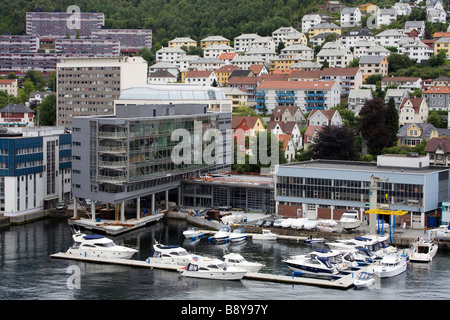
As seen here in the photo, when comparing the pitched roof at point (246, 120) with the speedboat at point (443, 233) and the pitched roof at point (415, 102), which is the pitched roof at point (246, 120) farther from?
the speedboat at point (443, 233)

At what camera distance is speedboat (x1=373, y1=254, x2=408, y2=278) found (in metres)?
27.8

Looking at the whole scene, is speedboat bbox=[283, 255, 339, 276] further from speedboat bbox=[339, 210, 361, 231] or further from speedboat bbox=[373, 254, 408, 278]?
speedboat bbox=[339, 210, 361, 231]

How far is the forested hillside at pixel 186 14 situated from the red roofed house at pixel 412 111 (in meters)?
45.1

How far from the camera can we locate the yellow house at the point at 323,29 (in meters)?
91.6

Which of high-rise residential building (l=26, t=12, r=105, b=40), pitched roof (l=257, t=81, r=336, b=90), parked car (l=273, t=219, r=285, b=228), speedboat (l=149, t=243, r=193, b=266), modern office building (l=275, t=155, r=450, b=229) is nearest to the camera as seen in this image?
speedboat (l=149, t=243, r=193, b=266)

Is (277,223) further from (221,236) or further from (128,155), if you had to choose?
(128,155)

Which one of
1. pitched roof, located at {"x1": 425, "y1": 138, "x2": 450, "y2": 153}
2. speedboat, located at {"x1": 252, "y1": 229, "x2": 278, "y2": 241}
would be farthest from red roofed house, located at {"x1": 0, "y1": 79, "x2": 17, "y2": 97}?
speedboat, located at {"x1": 252, "y1": 229, "x2": 278, "y2": 241}

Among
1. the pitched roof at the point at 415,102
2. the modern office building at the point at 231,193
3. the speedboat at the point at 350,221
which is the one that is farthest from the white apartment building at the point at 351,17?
the speedboat at the point at 350,221

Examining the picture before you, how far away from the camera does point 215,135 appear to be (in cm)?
4356

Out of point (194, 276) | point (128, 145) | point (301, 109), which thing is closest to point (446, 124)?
point (301, 109)

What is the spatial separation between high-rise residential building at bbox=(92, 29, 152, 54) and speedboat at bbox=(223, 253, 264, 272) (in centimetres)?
8415

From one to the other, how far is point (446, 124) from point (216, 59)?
3678 cm

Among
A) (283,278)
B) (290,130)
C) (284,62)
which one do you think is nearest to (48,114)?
(290,130)

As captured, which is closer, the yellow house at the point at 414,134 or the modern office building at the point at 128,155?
the modern office building at the point at 128,155
